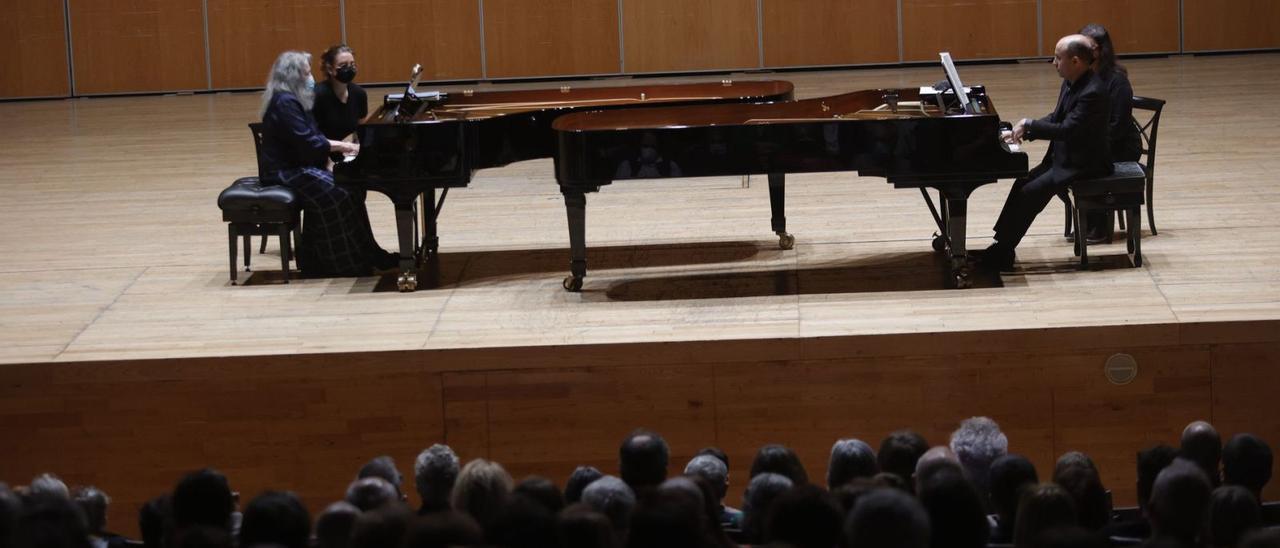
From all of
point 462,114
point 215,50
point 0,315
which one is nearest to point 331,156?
point 462,114

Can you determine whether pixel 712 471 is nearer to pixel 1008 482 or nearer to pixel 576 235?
pixel 1008 482

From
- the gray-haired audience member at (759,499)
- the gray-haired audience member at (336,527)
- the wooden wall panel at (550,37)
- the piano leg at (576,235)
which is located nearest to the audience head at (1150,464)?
the gray-haired audience member at (759,499)

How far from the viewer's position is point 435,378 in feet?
19.8

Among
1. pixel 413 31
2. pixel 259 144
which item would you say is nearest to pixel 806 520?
pixel 259 144

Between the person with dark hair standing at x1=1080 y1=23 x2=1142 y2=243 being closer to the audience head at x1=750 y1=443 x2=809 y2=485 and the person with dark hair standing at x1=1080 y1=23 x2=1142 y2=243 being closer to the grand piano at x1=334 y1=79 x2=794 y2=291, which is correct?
the grand piano at x1=334 y1=79 x2=794 y2=291

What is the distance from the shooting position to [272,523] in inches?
145

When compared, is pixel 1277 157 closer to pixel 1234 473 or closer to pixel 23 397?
pixel 1234 473

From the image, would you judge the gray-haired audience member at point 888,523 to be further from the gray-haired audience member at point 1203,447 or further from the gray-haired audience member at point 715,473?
the gray-haired audience member at point 1203,447

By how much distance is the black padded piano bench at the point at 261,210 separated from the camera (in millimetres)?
6988

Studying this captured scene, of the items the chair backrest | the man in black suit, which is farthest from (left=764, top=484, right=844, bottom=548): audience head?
the chair backrest

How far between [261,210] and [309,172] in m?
0.26

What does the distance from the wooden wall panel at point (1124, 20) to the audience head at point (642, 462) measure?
10628mm

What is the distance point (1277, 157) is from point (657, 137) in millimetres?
4287

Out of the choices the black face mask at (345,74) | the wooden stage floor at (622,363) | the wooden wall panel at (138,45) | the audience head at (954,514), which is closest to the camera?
the audience head at (954,514)
